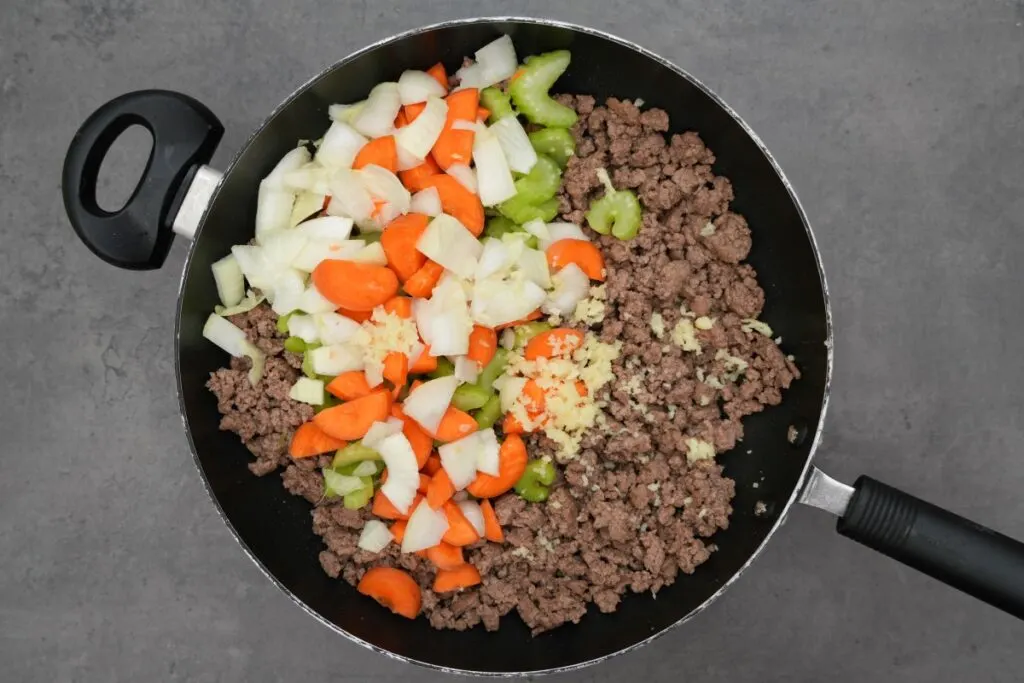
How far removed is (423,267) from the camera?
1.55m

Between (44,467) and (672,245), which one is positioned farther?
(44,467)

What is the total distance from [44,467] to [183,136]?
92 cm

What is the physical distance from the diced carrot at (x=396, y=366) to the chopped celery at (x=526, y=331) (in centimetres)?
23

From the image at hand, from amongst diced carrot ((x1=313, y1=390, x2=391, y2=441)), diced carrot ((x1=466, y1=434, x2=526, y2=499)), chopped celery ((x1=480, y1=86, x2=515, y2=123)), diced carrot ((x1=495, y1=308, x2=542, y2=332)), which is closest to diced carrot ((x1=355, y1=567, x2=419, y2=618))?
diced carrot ((x1=466, y1=434, x2=526, y2=499))

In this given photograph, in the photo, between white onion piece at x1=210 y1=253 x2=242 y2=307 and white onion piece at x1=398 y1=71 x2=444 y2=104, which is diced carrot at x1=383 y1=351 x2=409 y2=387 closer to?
white onion piece at x1=210 y1=253 x2=242 y2=307

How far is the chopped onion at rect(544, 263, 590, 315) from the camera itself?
5.24 ft

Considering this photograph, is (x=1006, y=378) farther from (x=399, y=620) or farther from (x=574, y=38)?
(x=399, y=620)

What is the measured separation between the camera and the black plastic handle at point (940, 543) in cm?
137

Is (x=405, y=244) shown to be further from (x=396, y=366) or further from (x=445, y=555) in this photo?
(x=445, y=555)

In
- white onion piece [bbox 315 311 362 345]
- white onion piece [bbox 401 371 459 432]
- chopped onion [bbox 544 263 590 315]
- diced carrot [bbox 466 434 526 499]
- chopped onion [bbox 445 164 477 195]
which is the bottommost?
diced carrot [bbox 466 434 526 499]

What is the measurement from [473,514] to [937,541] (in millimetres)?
869

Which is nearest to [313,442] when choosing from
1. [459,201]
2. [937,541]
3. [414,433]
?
[414,433]

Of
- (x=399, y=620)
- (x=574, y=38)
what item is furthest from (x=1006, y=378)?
(x=399, y=620)

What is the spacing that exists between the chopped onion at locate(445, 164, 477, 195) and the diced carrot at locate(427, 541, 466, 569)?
732mm
